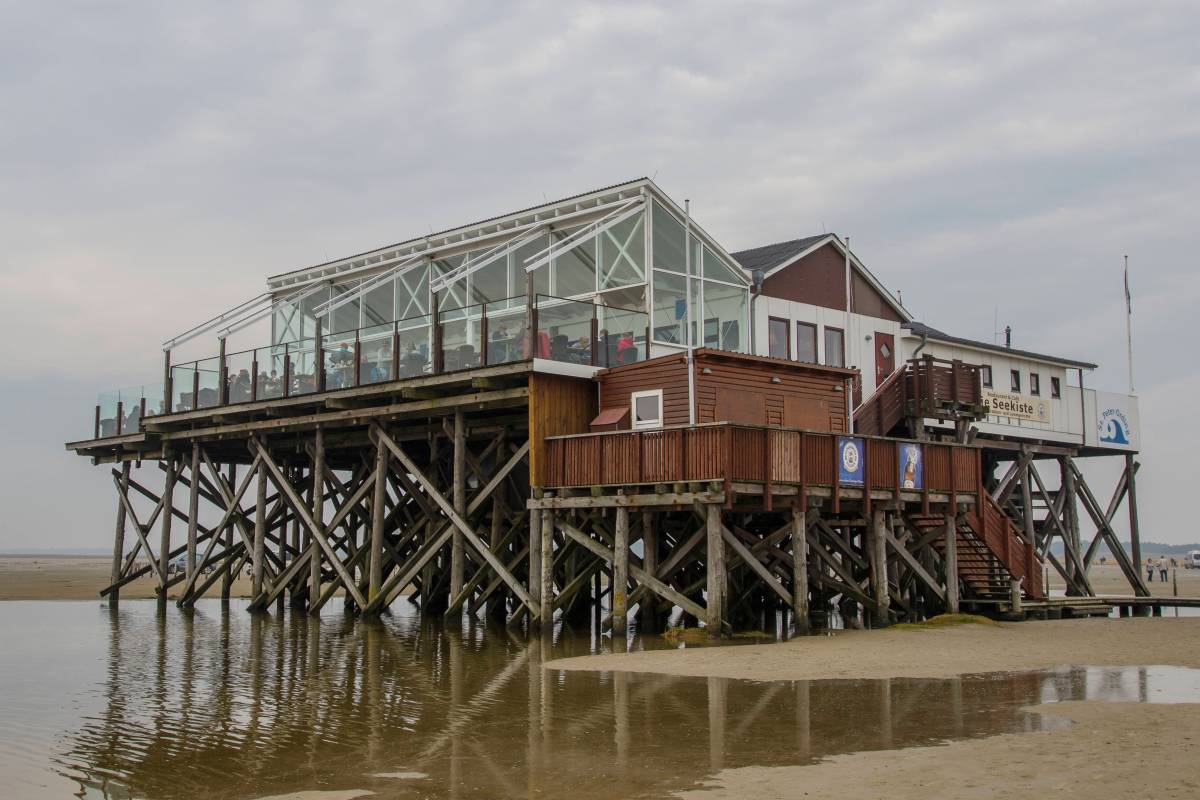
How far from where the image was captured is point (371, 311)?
33.4 m

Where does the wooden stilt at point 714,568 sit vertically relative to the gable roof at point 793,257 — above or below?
below

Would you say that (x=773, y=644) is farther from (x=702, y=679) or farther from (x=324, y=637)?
(x=324, y=637)

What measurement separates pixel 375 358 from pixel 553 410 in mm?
5750

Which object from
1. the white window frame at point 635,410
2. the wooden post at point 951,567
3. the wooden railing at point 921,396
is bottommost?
the wooden post at point 951,567

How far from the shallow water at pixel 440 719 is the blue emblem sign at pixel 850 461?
4791mm

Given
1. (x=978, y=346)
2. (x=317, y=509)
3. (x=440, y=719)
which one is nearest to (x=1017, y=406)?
(x=978, y=346)

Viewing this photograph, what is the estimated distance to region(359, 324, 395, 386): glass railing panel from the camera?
27906mm

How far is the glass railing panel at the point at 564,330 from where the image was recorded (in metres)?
24.5

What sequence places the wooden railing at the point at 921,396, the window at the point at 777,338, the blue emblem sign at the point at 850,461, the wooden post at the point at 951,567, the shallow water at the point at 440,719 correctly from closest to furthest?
the shallow water at the point at 440,719 < the blue emblem sign at the point at 850,461 < the wooden post at the point at 951,567 < the window at the point at 777,338 < the wooden railing at the point at 921,396

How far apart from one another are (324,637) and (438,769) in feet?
46.0

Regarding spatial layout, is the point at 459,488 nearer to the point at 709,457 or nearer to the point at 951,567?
the point at 709,457

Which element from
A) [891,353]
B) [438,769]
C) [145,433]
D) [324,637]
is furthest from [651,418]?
[145,433]

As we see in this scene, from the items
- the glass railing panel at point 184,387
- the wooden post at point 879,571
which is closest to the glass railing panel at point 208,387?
the glass railing panel at point 184,387

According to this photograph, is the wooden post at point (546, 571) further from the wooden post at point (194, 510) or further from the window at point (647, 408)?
the wooden post at point (194, 510)
